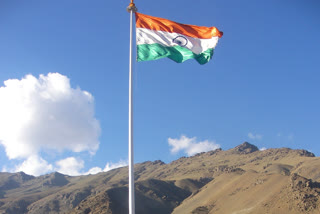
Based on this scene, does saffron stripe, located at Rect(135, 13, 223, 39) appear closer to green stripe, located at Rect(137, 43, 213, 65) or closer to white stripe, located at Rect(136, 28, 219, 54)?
white stripe, located at Rect(136, 28, 219, 54)

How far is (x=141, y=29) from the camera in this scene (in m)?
18.5

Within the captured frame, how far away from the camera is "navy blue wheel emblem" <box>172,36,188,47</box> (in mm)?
19016

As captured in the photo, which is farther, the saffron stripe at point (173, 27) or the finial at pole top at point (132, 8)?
the saffron stripe at point (173, 27)

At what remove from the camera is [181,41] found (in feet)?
62.6

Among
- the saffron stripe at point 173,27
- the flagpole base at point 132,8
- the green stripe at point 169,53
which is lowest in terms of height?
the green stripe at point 169,53

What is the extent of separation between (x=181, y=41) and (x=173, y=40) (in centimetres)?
50

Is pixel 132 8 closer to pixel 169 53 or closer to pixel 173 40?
pixel 173 40

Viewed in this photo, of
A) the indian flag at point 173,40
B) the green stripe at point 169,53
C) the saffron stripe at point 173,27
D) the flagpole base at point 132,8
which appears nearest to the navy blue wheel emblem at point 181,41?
the indian flag at point 173,40

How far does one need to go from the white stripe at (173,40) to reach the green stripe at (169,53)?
23 centimetres

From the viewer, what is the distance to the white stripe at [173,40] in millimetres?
18484

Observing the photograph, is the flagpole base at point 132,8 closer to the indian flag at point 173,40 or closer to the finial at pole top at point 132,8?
the finial at pole top at point 132,8

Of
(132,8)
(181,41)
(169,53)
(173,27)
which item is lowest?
(169,53)

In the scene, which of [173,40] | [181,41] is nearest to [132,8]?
[173,40]

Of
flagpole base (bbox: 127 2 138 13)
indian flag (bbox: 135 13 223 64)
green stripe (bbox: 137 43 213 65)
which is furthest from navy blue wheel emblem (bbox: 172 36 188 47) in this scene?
flagpole base (bbox: 127 2 138 13)
